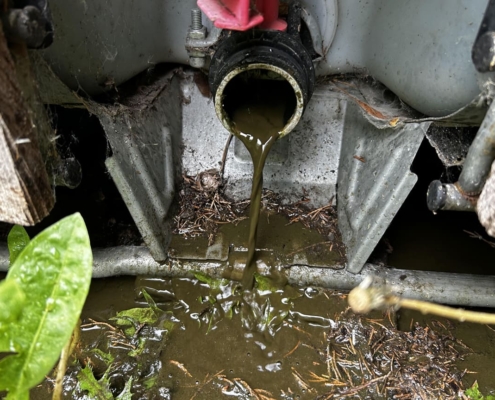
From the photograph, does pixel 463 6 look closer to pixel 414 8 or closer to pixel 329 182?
pixel 414 8

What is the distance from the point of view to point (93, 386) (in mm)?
1114

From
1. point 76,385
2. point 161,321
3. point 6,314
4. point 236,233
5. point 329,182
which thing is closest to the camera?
point 6,314

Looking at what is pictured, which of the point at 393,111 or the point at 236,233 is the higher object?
the point at 393,111

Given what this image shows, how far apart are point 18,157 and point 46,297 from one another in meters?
0.26

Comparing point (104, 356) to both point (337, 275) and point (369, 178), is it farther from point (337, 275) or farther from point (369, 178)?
point (369, 178)

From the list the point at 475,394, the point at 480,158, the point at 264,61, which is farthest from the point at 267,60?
the point at 475,394

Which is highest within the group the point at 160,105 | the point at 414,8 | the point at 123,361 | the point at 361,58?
the point at 414,8

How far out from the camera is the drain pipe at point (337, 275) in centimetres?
129

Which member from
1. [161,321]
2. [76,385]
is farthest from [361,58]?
[76,385]

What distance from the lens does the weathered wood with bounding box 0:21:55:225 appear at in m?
0.74

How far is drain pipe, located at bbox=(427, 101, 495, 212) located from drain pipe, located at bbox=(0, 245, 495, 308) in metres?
0.42

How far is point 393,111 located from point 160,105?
0.78 m

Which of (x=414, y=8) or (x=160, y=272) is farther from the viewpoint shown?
(x=160, y=272)

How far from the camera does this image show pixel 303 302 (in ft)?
4.42
